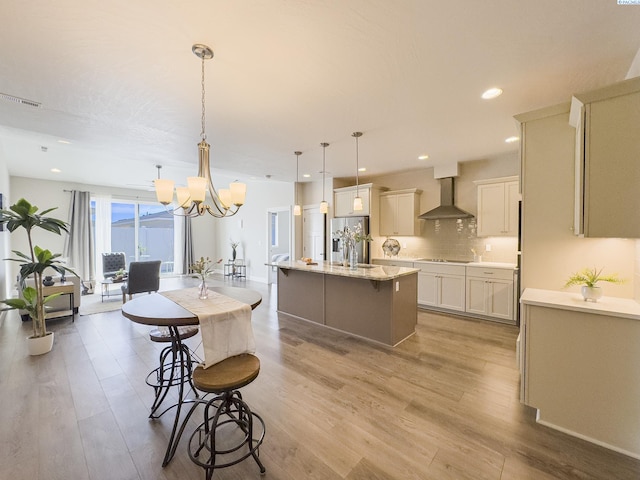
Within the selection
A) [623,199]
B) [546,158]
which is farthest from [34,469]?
[546,158]

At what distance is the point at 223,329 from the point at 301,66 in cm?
208

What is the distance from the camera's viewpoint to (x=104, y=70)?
216cm

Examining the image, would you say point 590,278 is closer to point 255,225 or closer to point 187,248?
point 255,225

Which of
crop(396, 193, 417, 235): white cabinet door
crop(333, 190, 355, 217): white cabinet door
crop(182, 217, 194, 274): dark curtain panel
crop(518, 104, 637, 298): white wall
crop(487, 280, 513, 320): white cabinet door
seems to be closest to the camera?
crop(518, 104, 637, 298): white wall

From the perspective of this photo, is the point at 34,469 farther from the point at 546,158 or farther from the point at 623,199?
the point at 546,158

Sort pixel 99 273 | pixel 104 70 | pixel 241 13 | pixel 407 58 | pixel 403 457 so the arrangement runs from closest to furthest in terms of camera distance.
A: pixel 241 13
pixel 403 457
pixel 407 58
pixel 104 70
pixel 99 273

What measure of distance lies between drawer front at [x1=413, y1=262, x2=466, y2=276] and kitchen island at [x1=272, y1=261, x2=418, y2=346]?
3.66ft

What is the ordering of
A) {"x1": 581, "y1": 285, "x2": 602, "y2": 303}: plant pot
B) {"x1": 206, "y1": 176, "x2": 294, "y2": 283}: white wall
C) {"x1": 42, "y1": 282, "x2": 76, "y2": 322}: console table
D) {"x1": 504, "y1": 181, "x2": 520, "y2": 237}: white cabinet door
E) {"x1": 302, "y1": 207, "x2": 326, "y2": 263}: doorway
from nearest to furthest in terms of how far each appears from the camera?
{"x1": 581, "y1": 285, "x2": 602, "y2": 303}: plant pot < {"x1": 504, "y1": 181, "x2": 520, "y2": 237}: white cabinet door < {"x1": 42, "y1": 282, "x2": 76, "y2": 322}: console table < {"x1": 302, "y1": 207, "x2": 326, "y2": 263}: doorway < {"x1": 206, "y1": 176, "x2": 294, "y2": 283}: white wall

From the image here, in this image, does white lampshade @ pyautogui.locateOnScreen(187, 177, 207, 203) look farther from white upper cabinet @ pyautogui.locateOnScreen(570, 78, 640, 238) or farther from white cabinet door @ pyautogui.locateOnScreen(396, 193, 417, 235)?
Result: white cabinet door @ pyautogui.locateOnScreen(396, 193, 417, 235)

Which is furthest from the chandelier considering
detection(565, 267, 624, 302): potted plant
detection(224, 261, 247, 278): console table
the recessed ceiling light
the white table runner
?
detection(224, 261, 247, 278): console table

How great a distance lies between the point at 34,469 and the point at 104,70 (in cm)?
282

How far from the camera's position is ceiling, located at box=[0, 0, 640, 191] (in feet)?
5.24

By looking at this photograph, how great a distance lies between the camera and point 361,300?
370 centimetres

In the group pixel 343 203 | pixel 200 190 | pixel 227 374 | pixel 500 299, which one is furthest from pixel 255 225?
pixel 227 374
